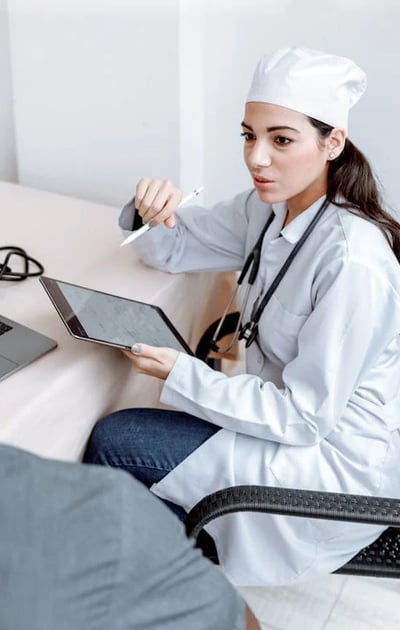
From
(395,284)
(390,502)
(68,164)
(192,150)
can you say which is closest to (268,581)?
(390,502)

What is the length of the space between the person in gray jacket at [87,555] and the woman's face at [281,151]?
687 millimetres

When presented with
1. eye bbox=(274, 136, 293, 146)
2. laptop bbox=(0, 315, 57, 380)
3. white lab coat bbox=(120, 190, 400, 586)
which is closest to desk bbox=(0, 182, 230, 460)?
laptop bbox=(0, 315, 57, 380)

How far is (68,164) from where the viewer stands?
2027 millimetres

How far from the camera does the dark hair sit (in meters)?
1.31

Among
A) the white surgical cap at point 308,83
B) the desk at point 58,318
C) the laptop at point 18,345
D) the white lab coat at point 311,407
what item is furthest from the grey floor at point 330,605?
the white surgical cap at point 308,83

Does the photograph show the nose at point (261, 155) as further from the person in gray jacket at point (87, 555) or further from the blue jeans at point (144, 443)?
the person in gray jacket at point (87, 555)

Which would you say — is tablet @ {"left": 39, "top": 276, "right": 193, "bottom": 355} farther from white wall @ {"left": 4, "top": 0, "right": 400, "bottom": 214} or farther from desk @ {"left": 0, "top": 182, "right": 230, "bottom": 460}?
white wall @ {"left": 4, "top": 0, "right": 400, "bottom": 214}

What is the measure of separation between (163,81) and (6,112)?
1.87 feet

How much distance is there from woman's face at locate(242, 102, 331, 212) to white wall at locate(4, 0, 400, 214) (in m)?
0.51

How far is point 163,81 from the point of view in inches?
70.9

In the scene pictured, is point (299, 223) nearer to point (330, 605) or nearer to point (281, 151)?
point (281, 151)

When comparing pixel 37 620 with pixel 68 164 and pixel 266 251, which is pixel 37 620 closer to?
pixel 266 251

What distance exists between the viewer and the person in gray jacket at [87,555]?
669mm

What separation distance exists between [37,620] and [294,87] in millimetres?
886
